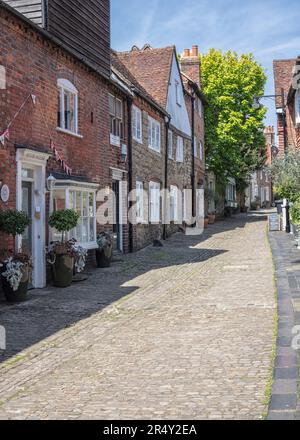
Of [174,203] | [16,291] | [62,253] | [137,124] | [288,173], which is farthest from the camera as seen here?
[174,203]

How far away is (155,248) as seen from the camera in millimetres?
20125

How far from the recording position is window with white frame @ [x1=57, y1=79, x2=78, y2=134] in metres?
13.1

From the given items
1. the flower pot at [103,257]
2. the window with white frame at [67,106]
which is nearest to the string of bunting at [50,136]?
the window with white frame at [67,106]

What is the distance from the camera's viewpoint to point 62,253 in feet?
38.2

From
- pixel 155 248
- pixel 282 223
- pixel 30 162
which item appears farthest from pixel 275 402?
pixel 282 223

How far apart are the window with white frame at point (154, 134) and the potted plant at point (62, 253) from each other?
1060 cm

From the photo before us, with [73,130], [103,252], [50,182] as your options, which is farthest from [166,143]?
[50,182]

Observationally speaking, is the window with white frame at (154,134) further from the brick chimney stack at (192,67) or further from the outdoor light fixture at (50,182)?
the brick chimney stack at (192,67)

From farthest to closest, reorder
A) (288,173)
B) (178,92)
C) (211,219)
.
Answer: (211,219), (178,92), (288,173)

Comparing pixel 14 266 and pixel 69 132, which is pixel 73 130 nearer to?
pixel 69 132

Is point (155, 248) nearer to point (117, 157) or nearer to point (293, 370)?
point (117, 157)

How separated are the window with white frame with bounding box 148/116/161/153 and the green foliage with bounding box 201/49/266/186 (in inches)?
541

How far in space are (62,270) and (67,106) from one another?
4366 millimetres

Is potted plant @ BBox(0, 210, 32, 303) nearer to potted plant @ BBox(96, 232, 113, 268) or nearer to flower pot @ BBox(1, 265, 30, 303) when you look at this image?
flower pot @ BBox(1, 265, 30, 303)
